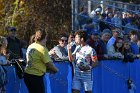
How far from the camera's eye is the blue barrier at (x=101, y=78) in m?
12.5

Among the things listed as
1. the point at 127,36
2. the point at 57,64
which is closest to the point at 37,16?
the point at 127,36

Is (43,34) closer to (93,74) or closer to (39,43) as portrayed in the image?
(39,43)

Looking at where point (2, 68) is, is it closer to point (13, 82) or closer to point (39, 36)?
point (13, 82)

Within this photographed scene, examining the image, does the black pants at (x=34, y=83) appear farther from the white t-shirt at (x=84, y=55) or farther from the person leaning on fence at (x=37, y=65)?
the white t-shirt at (x=84, y=55)

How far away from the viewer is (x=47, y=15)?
68.9 feet

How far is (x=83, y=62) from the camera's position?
13133 millimetres

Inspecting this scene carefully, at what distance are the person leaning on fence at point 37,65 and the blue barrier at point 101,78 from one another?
1.39 ft

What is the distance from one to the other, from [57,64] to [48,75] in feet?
1.55

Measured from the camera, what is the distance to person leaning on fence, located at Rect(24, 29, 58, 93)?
11977 mm

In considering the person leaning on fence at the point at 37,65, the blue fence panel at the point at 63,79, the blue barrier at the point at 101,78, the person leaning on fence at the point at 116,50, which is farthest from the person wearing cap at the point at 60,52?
the person leaning on fence at the point at 37,65

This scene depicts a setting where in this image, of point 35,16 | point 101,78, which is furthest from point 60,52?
point 35,16

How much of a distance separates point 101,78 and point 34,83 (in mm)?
3346

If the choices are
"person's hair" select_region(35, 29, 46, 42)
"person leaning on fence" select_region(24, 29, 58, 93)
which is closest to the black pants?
"person leaning on fence" select_region(24, 29, 58, 93)

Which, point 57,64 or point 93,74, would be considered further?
point 93,74
